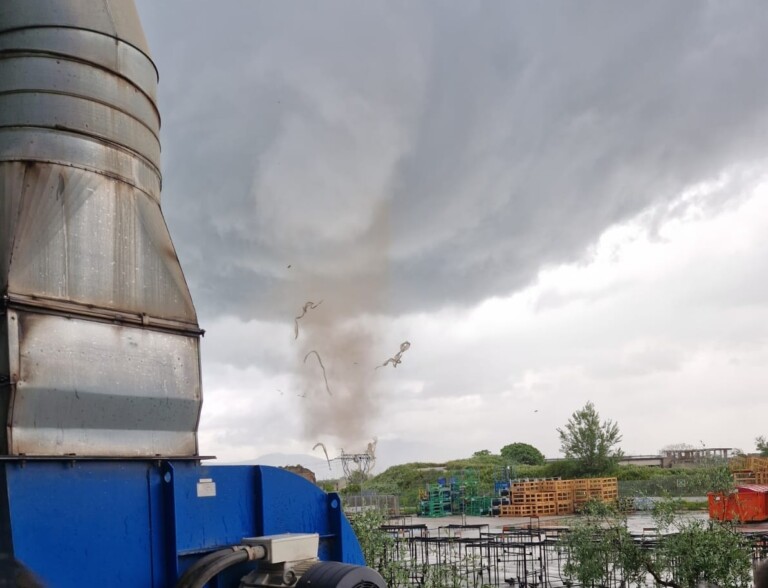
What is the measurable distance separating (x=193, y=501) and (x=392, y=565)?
403 inches

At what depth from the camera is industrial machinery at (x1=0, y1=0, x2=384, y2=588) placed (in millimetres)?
5324

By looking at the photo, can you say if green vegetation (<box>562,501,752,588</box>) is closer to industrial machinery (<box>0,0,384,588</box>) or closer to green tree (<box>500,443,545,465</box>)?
industrial machinery (<box>0,0,384,588</box>)

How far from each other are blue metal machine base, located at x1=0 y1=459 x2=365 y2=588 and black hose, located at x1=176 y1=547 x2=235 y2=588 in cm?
19

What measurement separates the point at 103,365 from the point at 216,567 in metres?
1.86

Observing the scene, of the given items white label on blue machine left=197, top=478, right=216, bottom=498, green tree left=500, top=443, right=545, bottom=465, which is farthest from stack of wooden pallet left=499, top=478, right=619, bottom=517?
white label on blue machine left=197, top=478, right=216, bottom=498

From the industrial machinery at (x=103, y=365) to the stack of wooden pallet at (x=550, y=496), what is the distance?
43900 millimetres

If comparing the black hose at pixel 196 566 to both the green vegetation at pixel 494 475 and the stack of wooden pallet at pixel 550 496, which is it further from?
the stack of wooden pallet at pixel 550 496

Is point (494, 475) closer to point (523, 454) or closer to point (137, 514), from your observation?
point (523, 454)

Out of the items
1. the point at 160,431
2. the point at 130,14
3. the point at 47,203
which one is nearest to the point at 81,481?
the point at 160,431

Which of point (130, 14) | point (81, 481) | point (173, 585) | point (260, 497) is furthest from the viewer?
point (130, 14)

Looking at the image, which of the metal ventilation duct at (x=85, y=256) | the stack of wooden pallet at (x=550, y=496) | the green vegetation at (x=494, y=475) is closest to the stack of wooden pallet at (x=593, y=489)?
the stack of wooden pallet at (x=550, y=496)

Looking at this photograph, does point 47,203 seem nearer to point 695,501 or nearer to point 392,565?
point 392,565

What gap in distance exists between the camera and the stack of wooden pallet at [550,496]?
4825cm

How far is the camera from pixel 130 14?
24.2 feet
